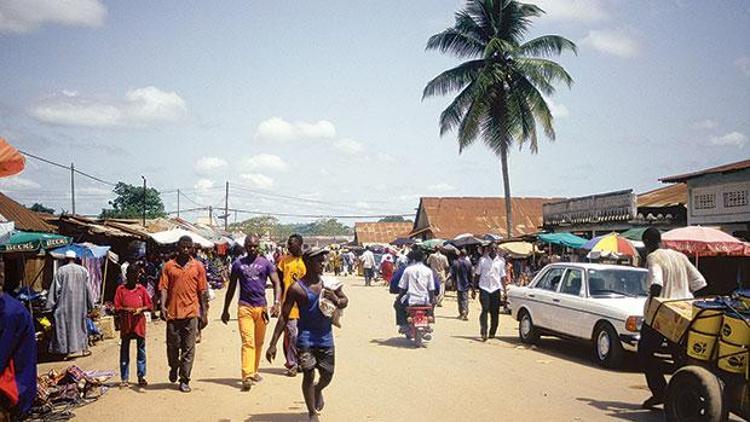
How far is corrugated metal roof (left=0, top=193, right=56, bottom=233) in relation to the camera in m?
17.0

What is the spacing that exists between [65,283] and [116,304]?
116 inches

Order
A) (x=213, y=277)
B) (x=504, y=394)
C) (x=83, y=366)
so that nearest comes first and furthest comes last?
(x=504, y=394) → (x=83, y=366) → (x=213, y=277)

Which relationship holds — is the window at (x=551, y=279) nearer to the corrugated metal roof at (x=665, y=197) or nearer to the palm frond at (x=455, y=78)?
the corrugated metal roof at (x=665, y=197)

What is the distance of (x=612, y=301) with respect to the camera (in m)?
11.1

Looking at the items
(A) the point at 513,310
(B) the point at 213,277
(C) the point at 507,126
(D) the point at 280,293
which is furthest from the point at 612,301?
(B) the point at 213,277

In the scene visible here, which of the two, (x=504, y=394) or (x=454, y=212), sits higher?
(x=454, y=212)

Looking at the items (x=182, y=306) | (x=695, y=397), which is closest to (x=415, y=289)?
(x=182, y=306)

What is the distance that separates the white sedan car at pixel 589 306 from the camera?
1061 centimetres

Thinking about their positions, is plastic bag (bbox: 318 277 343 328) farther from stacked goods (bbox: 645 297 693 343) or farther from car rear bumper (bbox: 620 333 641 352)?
car rear bumper (bbox: 620 333 641 352)

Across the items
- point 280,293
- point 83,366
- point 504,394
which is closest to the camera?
point 504,394

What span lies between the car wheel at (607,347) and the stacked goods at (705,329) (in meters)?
3.66

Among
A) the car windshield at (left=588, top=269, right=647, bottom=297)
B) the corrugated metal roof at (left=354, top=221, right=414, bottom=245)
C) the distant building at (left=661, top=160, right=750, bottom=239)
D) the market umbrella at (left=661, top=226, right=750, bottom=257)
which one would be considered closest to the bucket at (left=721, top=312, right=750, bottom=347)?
the car windshield at (left=588, top=269, right=647, bottom=297)

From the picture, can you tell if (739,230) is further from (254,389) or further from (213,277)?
(213,277)

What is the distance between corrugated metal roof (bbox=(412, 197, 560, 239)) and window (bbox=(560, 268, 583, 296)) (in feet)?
105
